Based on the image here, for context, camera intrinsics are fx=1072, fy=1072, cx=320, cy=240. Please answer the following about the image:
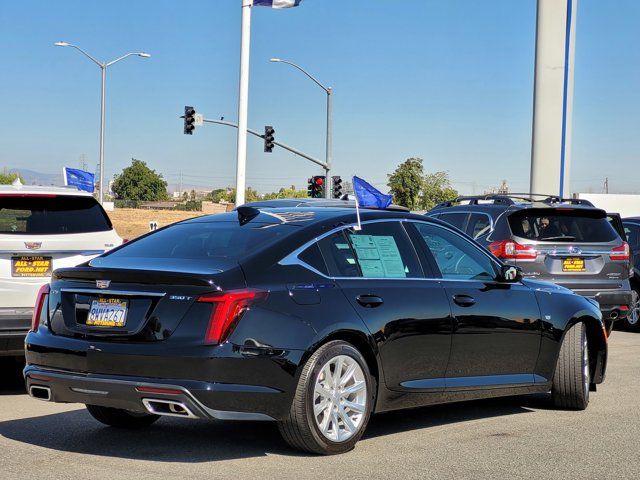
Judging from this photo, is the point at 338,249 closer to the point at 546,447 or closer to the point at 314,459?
the point at 314,459

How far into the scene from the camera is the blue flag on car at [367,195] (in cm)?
802

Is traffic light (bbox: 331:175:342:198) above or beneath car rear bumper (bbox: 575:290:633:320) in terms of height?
above

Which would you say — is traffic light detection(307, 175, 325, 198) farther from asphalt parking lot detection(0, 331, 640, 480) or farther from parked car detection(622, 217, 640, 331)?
asphalt parking lot detection(0, 331, 640, 480)

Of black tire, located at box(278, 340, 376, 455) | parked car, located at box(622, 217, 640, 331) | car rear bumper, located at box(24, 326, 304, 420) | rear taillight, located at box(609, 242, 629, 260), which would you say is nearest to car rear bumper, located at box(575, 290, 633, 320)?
rear taillight, located at box(609, 242, 629, 260)

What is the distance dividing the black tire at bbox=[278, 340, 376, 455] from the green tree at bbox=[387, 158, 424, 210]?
3324 inches

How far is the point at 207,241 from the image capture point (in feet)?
22.7

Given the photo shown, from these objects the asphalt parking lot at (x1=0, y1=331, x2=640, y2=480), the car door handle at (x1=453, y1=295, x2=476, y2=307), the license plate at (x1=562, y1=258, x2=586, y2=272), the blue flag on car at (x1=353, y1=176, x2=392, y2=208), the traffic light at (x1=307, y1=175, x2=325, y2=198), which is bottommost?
the asphalt parking lot at (x1=0, y1=331, x2=640, y2=480)

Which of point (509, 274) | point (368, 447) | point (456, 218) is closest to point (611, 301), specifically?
point (456, 218)

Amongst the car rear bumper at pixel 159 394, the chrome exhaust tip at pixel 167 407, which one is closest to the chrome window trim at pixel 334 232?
the car rear bumper at pixel 159 394

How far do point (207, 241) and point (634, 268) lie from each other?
1068cm

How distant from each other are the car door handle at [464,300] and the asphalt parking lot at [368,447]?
0.90 m

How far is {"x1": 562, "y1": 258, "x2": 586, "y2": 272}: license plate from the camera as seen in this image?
12.4 metres

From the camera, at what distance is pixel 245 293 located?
6.15 m

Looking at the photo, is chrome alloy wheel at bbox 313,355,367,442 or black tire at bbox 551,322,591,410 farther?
black tire at bbox 551,322,591,410
